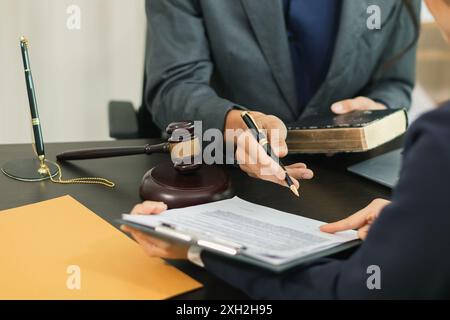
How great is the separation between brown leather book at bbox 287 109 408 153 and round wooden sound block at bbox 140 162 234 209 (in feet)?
0.59

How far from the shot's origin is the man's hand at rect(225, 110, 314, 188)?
2.64 feet

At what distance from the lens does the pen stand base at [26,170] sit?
880 millimetres

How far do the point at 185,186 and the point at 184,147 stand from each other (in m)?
0.07

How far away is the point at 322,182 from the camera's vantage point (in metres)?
0.92

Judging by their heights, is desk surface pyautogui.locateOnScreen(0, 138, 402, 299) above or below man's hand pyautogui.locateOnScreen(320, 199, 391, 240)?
below

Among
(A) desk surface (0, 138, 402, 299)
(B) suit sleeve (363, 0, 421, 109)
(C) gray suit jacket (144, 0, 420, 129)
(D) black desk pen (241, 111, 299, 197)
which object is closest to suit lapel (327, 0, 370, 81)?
(C) gray suit jacket (144, 0, 420, 129)

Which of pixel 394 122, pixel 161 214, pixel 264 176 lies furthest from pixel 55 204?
pixel 394 122

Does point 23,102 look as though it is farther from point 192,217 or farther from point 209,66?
point 192,217

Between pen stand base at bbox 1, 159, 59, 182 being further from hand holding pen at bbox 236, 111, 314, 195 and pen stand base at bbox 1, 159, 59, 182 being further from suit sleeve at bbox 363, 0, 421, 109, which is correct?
suit sleeve at bbox 363, 0, 421, 109

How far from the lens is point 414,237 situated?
1.43ft

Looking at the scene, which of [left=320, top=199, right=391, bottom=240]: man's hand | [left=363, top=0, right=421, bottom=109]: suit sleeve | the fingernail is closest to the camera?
[left=320, top=199, right=391, bottom=240]: man's hand

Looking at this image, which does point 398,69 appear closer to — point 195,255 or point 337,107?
point 337,107

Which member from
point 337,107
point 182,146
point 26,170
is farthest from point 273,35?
point 26,170

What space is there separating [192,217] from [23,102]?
128cm
